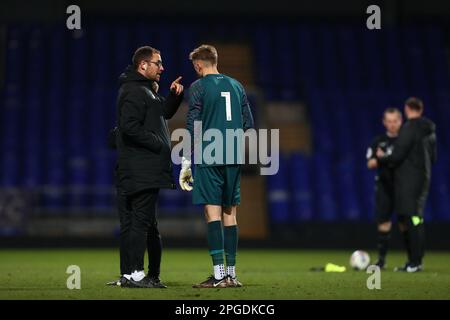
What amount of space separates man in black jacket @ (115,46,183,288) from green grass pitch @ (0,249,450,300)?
43 cm

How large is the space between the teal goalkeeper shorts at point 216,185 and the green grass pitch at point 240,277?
0.78 m

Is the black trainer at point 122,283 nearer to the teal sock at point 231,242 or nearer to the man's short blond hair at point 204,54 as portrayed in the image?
the teal sock at point 231,242

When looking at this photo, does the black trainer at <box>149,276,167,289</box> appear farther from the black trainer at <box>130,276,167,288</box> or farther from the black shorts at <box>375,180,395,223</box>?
the black shorts at <box>375,180,395,223</box>

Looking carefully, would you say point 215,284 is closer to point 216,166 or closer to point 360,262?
point 216,166

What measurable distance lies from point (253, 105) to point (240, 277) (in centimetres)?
1222

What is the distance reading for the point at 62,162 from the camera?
2028 cm

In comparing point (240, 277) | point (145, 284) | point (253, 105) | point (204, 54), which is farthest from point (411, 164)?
point (253, 105)

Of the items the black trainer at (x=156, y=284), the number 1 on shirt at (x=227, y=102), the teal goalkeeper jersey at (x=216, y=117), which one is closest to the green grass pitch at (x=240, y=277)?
the black trainer at (x=156, y=284)

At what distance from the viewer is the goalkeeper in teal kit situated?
8125mm

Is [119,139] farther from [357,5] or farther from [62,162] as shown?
[357,5]

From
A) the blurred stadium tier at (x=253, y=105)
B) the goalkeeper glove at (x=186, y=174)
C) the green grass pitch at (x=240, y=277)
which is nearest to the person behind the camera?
the green grass pitch at (x=240, y=277)

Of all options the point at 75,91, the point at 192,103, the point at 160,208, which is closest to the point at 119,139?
the point at 192,103

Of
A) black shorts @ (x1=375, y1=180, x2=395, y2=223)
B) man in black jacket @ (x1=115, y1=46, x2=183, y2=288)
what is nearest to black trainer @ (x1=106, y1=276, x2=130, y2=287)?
man in black jacket @ (x1=115, y1=46, x2=183, y2=288)

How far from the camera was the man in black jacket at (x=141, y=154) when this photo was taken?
8070 millimetres
